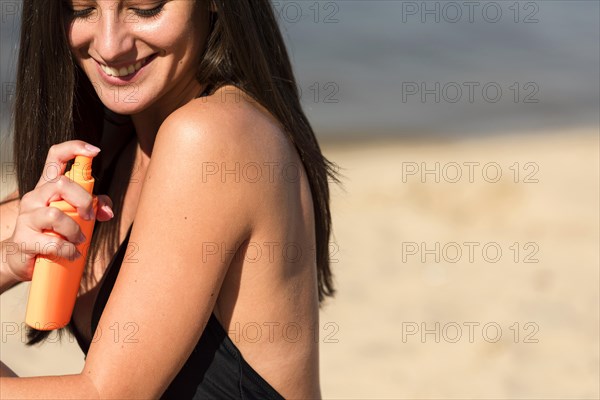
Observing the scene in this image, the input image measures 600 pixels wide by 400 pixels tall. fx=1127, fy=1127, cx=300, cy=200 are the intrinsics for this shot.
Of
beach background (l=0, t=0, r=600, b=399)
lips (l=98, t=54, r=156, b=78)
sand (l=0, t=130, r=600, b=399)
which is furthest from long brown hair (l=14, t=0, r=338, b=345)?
sand (l=0, t=130, r=600, b=399)

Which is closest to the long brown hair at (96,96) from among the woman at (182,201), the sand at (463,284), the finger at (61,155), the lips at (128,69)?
the woman at (182,201)

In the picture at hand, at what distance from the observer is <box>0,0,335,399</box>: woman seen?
203 centimetres

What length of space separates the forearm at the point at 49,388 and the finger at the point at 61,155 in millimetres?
366

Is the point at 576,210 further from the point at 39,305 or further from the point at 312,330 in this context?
the point at 39,305

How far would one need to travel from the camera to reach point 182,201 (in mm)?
2033

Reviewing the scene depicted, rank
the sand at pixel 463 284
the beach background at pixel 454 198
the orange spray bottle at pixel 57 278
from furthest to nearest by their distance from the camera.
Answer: the beach background at pixel 454 198, the sand at pixel 463 284, the orange spray bottle at pixel 57 278

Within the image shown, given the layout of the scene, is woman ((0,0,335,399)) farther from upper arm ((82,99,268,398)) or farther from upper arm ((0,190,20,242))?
upper arm ((0,190,20,242))

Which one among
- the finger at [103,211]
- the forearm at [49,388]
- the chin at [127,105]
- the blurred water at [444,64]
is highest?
the chin at [127,105]

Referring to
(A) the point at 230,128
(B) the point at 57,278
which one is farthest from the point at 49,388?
(A) the point at 230,128

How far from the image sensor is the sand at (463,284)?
4.61m

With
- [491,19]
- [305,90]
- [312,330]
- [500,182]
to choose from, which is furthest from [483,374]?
[491,19]

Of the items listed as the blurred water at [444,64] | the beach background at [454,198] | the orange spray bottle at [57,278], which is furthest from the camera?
the blurred water at [444,64]

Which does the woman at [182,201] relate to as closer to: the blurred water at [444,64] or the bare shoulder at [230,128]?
the bare shoulder at [230,128]

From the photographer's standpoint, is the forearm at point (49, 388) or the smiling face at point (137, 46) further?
the smiling face at point (137, 46)
